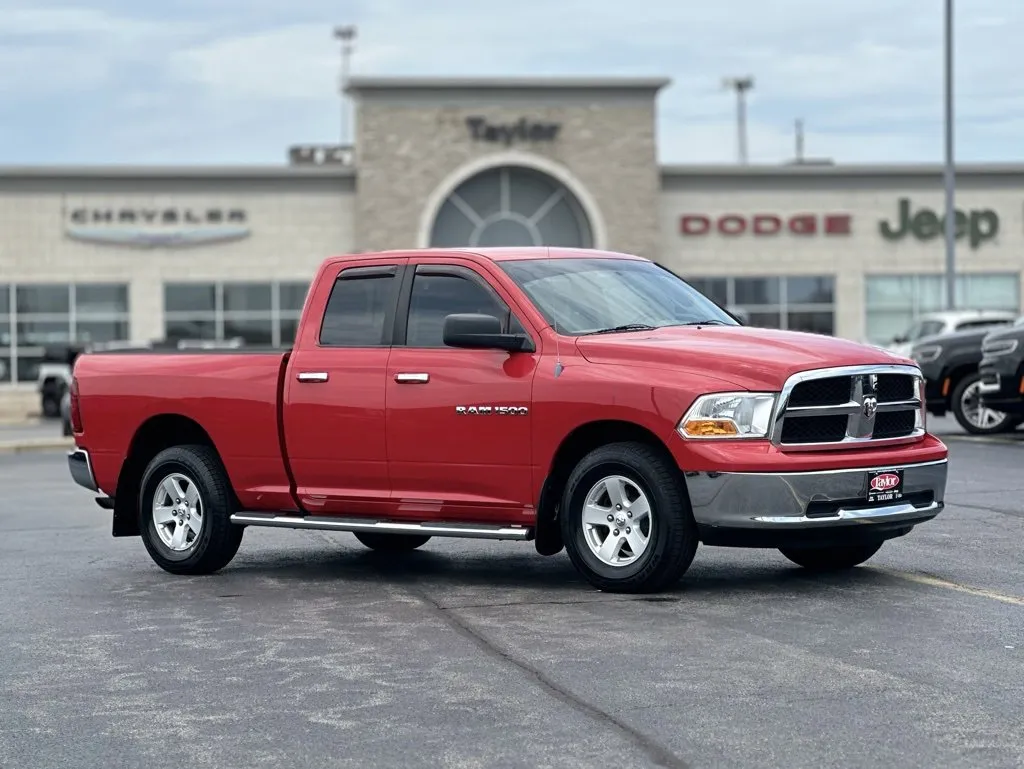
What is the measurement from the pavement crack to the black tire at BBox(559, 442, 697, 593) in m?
0.83

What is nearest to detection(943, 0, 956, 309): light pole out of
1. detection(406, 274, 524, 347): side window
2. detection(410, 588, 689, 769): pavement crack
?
detection(406, 274, 524, 347): side window

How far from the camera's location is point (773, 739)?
607 centimetres

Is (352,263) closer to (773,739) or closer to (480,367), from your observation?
(480,367)

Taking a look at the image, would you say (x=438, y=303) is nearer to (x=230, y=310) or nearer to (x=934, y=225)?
(x=230, y=310)

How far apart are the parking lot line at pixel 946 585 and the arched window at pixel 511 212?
4252cm

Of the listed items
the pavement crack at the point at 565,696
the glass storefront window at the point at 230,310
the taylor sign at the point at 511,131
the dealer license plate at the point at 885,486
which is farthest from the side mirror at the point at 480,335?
the taylor sign at the point at 511,131

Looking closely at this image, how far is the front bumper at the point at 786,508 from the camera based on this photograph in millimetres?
8984

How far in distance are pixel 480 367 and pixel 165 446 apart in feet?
9.44

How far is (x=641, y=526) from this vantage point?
30.9 feet

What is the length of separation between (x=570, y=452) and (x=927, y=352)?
13.9m

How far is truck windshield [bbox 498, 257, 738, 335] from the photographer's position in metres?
10.1

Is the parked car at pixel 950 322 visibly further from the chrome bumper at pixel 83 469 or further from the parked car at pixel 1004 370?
the chrome bumper at pixel 83 469

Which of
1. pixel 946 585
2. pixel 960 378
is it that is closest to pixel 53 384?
pixel 960 378

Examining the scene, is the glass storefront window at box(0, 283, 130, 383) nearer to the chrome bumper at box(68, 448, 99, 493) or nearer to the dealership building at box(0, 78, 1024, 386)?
the dealership building at box(0, 78, 1024, 386)
